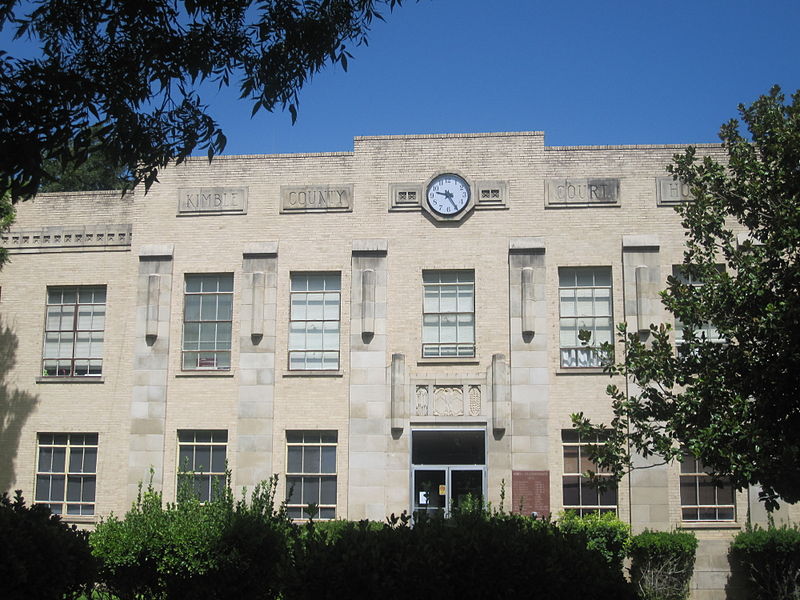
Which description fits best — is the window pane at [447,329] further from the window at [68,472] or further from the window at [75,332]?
the window at [68,472]

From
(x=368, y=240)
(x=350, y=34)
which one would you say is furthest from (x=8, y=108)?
(x=368, y=240)

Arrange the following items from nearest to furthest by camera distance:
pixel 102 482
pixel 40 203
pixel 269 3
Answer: pixel 269 3
pixel 102 482
pixel 40 203

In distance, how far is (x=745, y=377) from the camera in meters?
14.6

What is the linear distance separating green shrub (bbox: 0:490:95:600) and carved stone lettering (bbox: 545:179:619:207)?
17.9m

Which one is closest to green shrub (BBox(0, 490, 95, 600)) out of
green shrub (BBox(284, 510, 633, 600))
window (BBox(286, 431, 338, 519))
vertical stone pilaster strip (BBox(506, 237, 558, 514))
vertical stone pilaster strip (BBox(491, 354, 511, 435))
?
green shrub (BBox(284, 510, 633, 600))

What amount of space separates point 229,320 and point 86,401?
460cm

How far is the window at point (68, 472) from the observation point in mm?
27531

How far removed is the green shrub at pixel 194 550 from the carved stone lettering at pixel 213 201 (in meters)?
12.6

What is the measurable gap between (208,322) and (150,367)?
6.57 ft

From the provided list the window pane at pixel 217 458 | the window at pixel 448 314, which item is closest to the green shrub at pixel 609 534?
the window at pixel 448 314

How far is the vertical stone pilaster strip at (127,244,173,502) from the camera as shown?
2697 centimetres

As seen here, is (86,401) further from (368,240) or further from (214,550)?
(214,550)

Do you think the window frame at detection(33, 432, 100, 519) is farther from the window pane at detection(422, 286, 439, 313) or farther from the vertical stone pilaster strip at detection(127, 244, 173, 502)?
the window pane at detection(422, 286, 439, 313)

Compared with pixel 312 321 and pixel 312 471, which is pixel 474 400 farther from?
pixel 312 321
